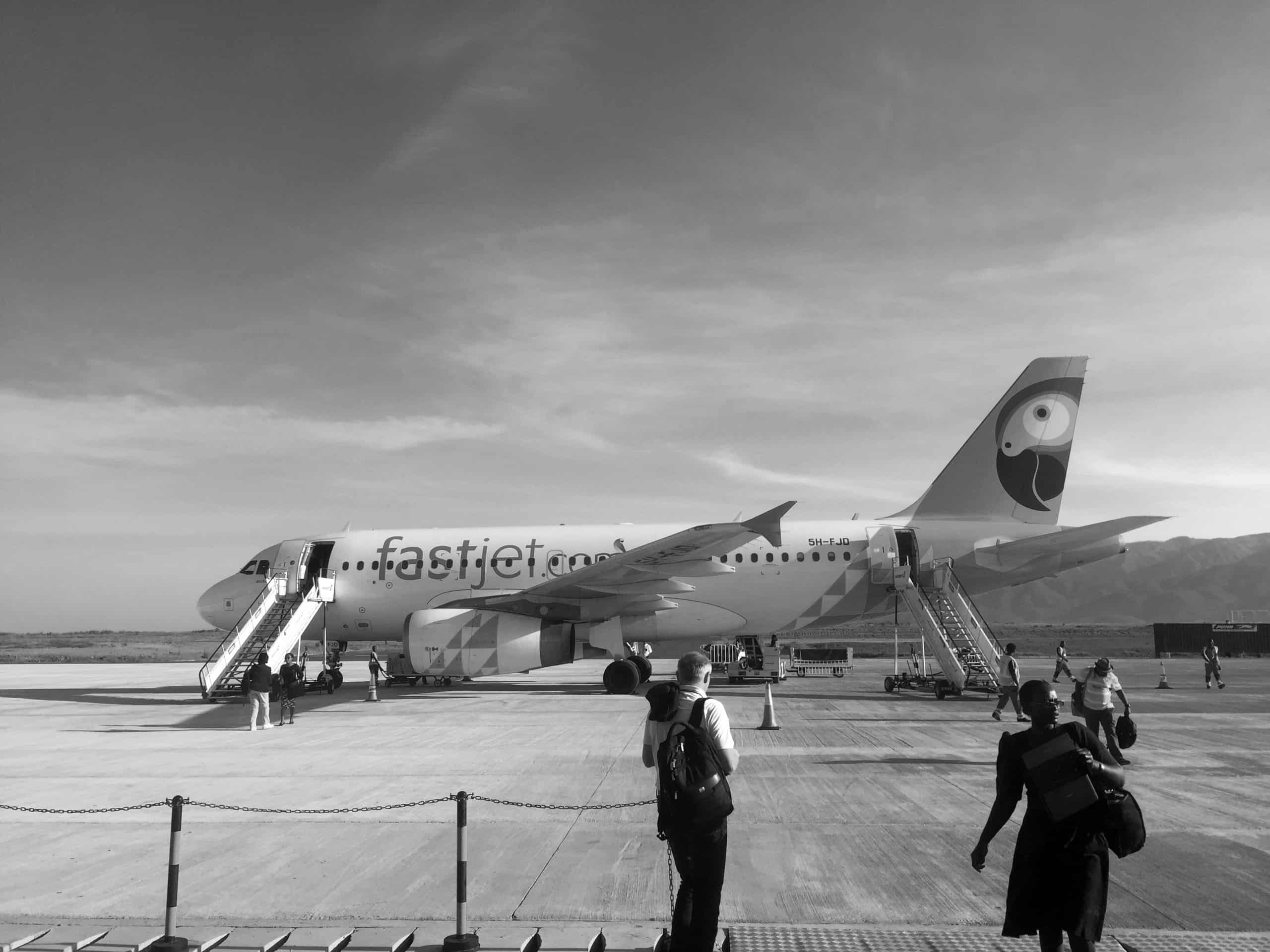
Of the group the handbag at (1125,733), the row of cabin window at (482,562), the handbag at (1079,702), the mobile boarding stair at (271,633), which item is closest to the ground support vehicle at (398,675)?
the row of cabin window at (482,562)

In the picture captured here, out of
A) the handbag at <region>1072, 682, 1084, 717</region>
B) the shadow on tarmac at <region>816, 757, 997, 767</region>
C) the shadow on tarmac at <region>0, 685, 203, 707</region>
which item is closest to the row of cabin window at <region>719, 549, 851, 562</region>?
the handbag at <region>1072, 682, 1084, 717</region>

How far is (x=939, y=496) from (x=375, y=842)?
781 inches

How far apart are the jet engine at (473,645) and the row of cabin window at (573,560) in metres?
3.30

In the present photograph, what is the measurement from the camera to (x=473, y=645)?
66.4 feet

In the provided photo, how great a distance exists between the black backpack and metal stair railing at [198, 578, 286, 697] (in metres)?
19.1

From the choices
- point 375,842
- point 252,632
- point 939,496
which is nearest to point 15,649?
point 252,632

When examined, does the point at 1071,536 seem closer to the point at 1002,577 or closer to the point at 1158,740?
the point at 1002,577

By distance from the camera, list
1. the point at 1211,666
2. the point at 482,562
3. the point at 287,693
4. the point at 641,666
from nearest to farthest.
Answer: the point at 287,693 → the point at 641,666 → the point at 482,562 → the point at 1211,666

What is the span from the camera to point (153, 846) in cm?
766

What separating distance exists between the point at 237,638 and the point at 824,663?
17782 millimetres

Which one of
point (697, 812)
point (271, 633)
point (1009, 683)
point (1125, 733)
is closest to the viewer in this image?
point (697, 812)

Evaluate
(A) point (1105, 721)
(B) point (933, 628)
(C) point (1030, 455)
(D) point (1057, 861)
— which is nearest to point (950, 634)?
(B) point (933, 628)

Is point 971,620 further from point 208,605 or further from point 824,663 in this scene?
point 208,605

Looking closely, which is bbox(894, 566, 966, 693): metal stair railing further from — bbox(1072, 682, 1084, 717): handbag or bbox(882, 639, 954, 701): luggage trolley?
bbox(1072, 682, 1084, 717): handbag
